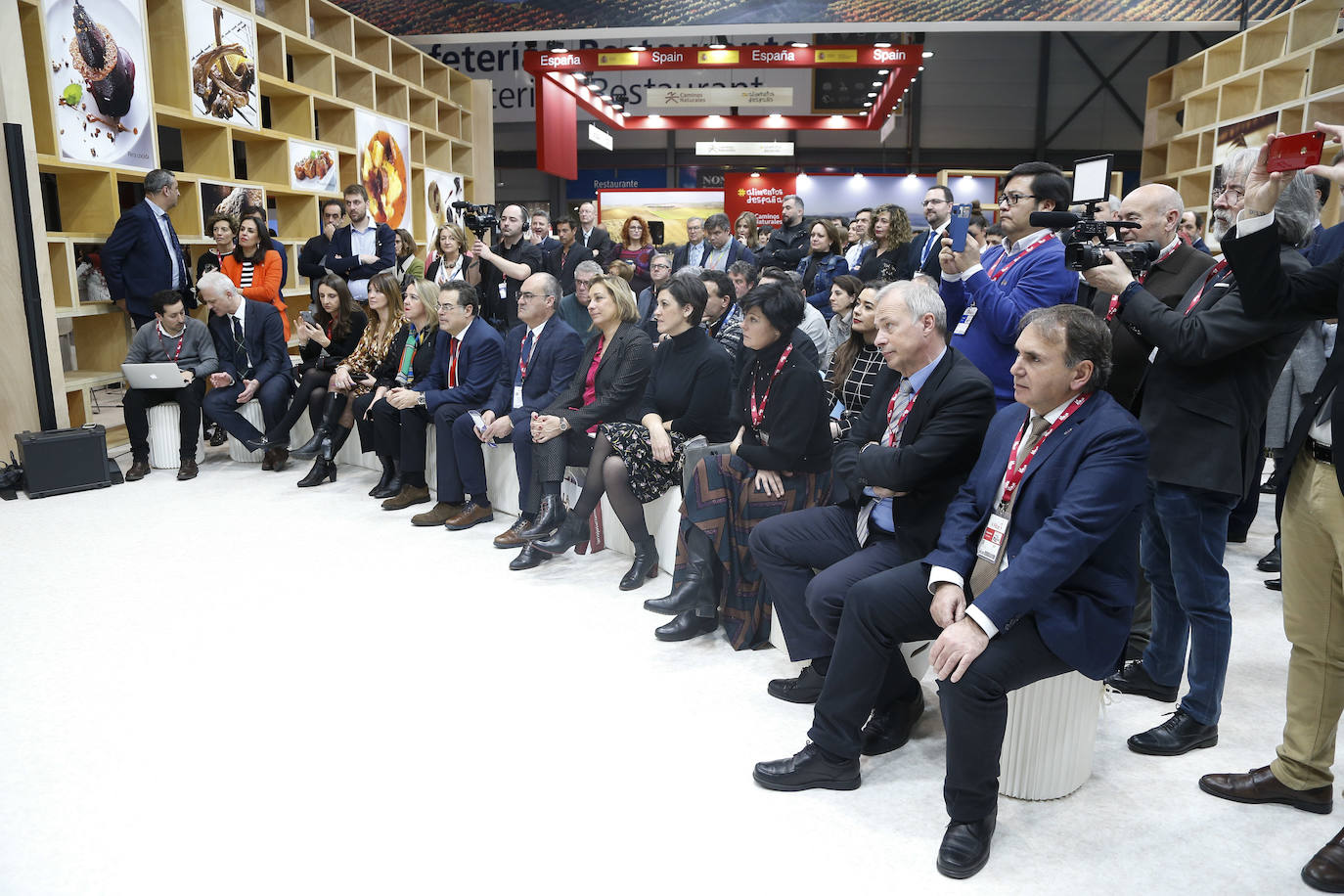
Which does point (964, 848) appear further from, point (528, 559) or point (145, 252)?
point (145, 252)

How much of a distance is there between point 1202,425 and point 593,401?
8.45 feet

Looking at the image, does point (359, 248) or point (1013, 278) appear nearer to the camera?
point (1013, 278)

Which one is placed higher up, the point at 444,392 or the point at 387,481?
the point at 444,392

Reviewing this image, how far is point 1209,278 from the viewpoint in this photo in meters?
2.45

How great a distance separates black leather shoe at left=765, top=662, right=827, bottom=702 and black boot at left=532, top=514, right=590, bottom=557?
1.47m

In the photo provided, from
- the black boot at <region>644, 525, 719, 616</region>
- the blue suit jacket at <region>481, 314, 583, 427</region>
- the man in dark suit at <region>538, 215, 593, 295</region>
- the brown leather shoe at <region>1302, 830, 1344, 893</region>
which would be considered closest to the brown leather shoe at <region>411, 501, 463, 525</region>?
the blue suit jacket at <region>481, 314, 583, 427</region>

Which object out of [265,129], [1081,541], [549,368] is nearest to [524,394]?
[549,368]

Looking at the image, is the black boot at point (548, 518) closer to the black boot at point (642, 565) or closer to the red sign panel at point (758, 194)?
the black boot at point (642, 565)

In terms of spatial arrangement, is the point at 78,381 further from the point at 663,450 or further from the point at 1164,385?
the point at 1164,385

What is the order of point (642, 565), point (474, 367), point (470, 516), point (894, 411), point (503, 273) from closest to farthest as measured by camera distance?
point (894, 411), point (642, 565), point (470, 516), point (474, 367), point (503, 273)

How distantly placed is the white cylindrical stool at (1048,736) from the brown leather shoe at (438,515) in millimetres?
3151

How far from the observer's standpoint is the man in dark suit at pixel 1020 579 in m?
1.97

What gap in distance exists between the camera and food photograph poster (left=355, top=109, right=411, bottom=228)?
9.02m

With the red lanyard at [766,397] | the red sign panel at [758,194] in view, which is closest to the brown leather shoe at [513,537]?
the red lanyard at [766,397]
